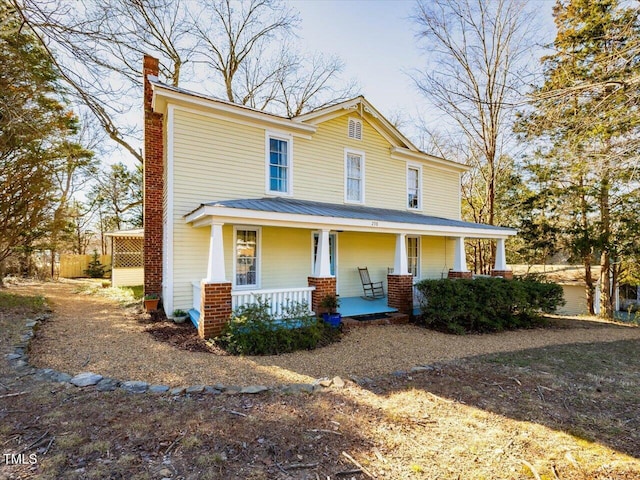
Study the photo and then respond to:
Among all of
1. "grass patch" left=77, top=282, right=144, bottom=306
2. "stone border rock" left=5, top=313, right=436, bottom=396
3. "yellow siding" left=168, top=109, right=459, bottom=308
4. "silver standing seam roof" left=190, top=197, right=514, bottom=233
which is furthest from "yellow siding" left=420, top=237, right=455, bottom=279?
"grass patch" left=77, top=282, right=144, bottom=306

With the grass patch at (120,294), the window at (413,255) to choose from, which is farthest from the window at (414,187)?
the grass patch at (120,294)

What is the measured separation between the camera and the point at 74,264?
22.5 metres

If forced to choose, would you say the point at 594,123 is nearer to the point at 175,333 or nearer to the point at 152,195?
the point at 175,333

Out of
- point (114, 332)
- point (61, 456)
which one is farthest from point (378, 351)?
point (114, 332)

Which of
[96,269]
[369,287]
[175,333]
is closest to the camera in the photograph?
[175,333]

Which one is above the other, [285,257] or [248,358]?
[285,257]

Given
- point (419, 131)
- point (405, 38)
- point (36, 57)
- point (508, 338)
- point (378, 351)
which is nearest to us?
point (378, 351)

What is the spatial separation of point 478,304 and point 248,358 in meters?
5.96

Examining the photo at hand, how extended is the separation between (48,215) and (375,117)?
12.2 m

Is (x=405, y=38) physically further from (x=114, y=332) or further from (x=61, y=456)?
(x=61, y=456)

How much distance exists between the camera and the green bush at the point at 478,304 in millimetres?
8297

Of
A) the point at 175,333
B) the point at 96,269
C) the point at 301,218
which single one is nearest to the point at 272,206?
the point at 301,218

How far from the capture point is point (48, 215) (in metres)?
12.1

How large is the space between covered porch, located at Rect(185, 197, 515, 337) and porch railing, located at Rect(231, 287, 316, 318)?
21 mm
